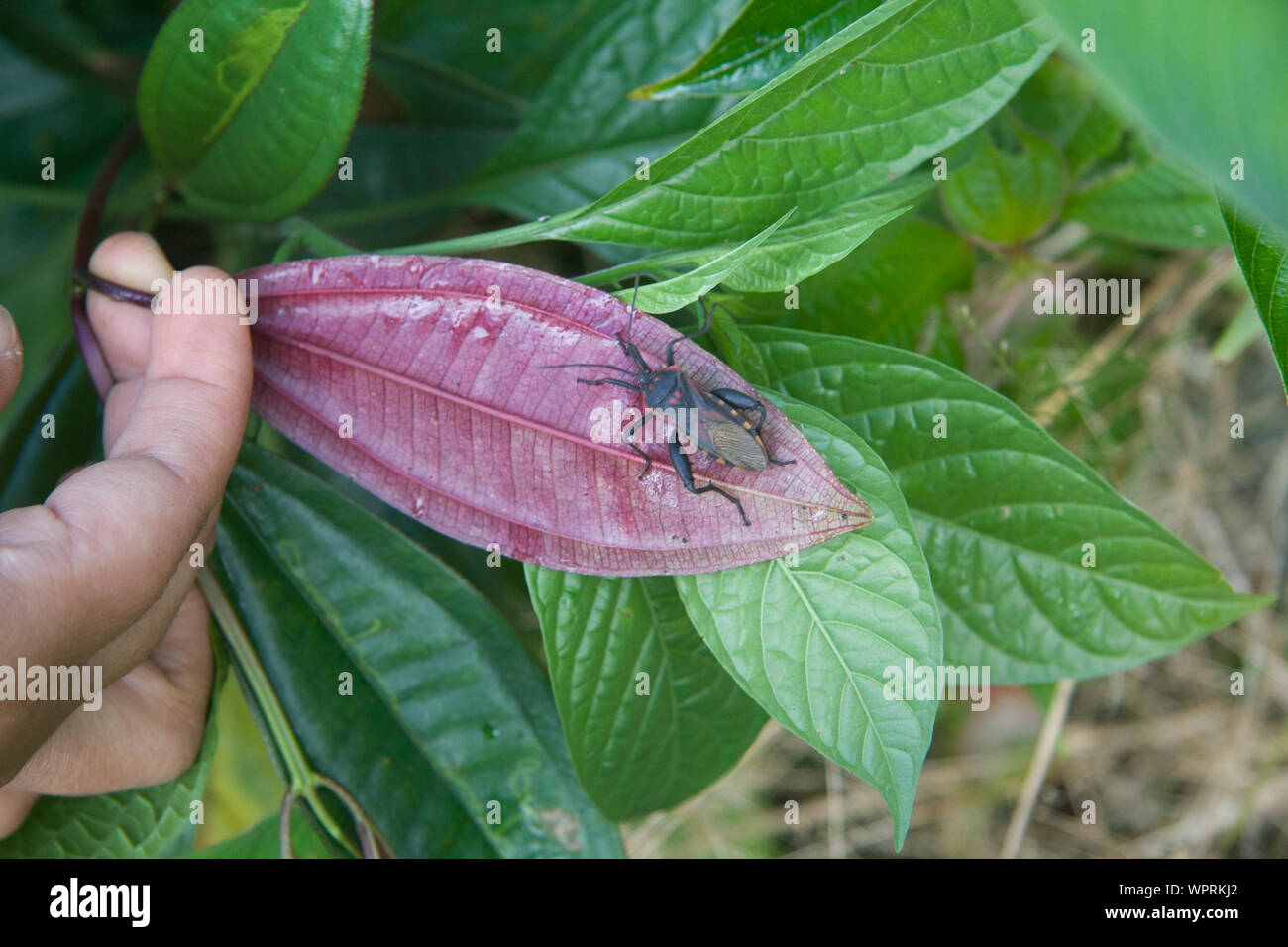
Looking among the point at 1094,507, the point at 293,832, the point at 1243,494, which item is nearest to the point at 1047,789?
the point at 1243,494

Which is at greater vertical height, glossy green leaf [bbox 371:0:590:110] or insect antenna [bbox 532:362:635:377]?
glossy green leaf [bbox 371:0:590:110]

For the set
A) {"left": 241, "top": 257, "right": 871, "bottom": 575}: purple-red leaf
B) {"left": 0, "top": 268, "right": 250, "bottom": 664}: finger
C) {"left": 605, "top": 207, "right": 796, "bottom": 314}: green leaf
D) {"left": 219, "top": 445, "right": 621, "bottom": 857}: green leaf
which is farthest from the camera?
{"left": 219, "top": 445, "right": 621, "bottom": 857}: green leaf

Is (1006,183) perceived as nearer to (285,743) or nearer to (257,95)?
(257,95)

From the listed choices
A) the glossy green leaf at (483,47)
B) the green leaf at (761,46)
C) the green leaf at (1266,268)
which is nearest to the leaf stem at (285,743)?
the green leaf at (761,46)

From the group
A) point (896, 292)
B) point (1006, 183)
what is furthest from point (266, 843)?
point (1006, 183)

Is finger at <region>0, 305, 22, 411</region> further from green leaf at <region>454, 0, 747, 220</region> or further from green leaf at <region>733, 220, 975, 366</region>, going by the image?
green leaf at <region>733, 220, 975, 366</region>

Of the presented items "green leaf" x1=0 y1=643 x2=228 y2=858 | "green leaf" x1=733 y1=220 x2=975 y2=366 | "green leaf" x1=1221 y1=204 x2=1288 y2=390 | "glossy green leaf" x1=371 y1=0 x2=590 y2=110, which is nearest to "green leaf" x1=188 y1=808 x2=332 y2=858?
"green leaf" x1=0 y1=643 x2=228 y2=858
